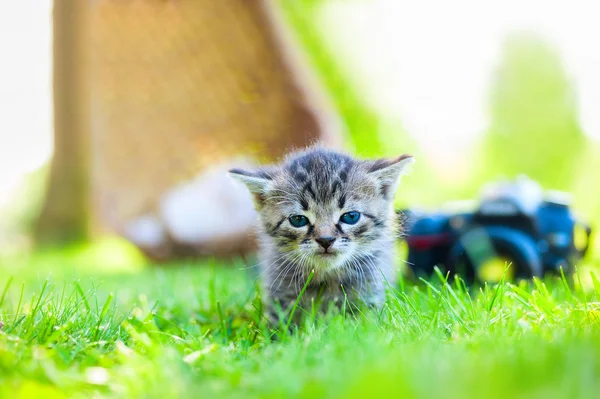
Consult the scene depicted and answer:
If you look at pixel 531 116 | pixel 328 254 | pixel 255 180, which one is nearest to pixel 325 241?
pixel 328 254

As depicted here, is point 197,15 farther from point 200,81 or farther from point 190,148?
point 190,148

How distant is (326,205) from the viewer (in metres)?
1.77

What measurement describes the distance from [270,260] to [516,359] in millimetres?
1033

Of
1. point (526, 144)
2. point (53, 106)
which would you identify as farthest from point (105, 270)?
point (526, 144)

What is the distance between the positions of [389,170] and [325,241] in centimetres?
36

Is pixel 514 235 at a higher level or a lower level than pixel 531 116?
lower

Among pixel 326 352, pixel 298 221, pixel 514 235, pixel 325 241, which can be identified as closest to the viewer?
pixel 326 352

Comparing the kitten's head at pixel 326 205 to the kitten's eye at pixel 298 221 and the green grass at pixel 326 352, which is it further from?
the green grass at pixel 326 352

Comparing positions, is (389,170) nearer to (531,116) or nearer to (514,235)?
(514,235)

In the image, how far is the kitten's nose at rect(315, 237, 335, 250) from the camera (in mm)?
1682

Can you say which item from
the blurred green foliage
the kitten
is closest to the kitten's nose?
the kitten

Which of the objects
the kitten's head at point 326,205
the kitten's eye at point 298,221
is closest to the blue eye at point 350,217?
the kitten's head at point 326,205

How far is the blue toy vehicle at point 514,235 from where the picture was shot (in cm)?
227

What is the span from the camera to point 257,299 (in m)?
1.86
